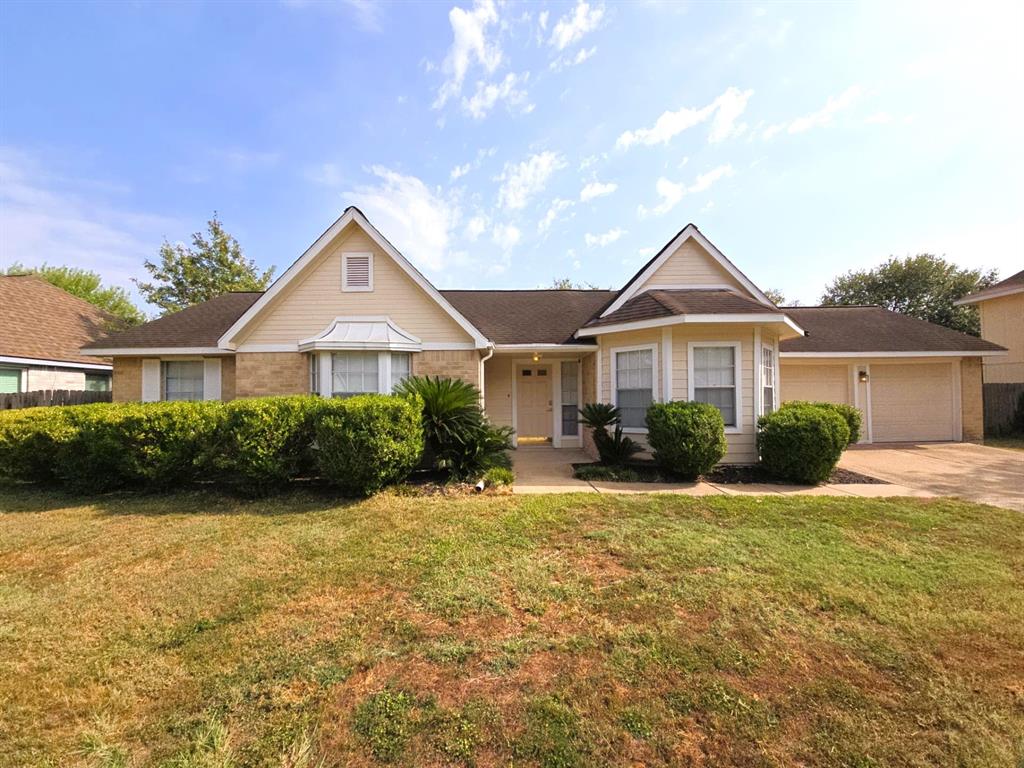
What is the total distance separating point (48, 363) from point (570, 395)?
1762cm

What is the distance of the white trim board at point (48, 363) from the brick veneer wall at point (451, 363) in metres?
12.6

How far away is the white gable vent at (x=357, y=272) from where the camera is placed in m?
9.98

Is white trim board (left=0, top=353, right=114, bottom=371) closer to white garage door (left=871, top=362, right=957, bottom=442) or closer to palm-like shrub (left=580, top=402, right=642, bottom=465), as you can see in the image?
palm-like shrub (left=580, top=402, right=642, bottom=465)

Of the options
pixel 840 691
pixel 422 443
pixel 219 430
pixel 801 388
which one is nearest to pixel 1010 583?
pixel 840 691

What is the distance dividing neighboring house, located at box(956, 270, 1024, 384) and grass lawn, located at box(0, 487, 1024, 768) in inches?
692

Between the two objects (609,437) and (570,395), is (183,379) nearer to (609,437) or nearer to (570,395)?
(570,395)

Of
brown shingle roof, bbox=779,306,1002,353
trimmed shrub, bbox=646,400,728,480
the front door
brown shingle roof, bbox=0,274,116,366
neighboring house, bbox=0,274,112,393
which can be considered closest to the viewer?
trimmed shrub, bbox=646,400,728,480

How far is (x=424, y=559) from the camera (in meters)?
4.69

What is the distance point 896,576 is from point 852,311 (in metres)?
15.8

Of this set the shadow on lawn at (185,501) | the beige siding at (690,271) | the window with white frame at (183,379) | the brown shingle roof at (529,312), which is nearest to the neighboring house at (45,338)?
the window with white frame at (183,379)

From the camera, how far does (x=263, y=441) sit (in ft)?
22.4

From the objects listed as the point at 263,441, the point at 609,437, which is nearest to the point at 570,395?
the point at 609,437

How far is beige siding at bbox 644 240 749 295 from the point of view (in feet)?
36.5

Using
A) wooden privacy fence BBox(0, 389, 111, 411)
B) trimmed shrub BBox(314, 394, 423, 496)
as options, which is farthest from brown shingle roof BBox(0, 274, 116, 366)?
trimmed shrub BBox(314, 394, 423, 496)
